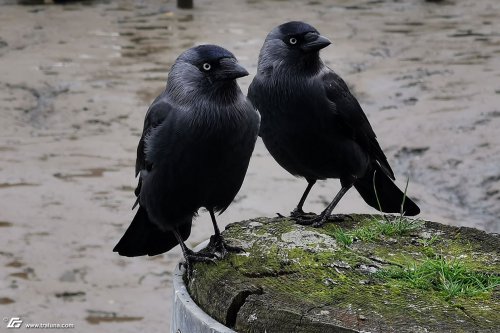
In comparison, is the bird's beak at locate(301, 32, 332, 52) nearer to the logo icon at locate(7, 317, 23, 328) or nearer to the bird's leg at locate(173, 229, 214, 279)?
the bird's leg at locate(173, 229, 214, 279)

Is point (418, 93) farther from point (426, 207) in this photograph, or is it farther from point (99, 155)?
point (99, 155)

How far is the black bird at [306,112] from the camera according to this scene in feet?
11.9

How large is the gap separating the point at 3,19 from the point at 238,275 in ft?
38.9

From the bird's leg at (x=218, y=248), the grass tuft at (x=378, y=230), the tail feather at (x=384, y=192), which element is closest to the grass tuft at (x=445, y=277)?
the grass tuft at (x=378, y=230)

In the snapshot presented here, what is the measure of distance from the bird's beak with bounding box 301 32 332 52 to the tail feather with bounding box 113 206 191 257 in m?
0.90

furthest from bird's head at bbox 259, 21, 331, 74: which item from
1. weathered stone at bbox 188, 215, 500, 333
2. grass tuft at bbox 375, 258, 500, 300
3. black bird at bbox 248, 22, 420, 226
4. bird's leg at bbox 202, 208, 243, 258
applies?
grass tuft at bbox 375, 258, 500, 300

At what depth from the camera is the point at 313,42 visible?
3678 millimetres

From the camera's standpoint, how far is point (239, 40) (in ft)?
38.8

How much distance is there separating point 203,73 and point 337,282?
0.90 m

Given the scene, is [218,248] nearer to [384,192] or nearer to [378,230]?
[378,230]

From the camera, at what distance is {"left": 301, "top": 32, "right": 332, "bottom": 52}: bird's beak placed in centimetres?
366

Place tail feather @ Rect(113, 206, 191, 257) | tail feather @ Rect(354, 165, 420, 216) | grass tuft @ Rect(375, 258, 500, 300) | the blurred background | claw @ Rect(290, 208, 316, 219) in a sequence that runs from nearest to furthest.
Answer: grass tuft @ Rect(375, 258, 500, 300)
tail feather @ Rect(113, 206, 191, 257)
claw @ Rect(290, 208, 316, 219)
tail feather @ Rect(354, 165, 420, 216)
the blurred background

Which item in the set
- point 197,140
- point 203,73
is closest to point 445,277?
point 197,140

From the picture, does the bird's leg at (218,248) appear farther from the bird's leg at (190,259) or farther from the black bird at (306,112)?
the black bird at (306,112)
